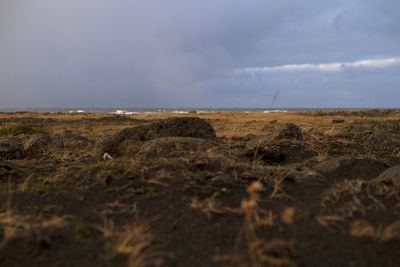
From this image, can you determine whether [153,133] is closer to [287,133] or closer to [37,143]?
[287,133]

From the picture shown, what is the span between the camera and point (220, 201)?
3.24 metres

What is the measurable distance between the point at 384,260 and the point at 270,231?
0.86 m

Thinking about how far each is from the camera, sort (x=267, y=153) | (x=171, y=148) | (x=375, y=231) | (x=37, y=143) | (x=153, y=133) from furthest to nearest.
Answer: (x=37, y=143) → (x=267, y=153) → (x=153, y=133) → (x=171, y=148) → (x=375, y=231)

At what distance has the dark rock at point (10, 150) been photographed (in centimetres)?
670

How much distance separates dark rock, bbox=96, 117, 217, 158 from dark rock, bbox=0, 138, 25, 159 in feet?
8.11

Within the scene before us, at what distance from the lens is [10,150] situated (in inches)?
269

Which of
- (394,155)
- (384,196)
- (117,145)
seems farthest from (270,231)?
(394,155)

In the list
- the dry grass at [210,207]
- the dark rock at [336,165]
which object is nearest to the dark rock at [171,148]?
the dry grass at [210,207]

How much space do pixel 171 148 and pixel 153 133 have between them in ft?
4.23

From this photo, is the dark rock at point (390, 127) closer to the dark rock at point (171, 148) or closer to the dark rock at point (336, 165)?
the dark rock at point (336, 165)

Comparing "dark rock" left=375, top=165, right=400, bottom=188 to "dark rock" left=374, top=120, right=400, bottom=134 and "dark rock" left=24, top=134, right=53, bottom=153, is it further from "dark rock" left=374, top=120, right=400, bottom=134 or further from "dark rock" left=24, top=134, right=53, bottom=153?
"dark rock" left=374, top=120, right=400, bottom=134

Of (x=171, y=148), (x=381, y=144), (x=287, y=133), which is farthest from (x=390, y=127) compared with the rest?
(x=171, y=148)

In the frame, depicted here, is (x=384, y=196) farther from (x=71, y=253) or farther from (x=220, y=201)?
(x=71, y=253)

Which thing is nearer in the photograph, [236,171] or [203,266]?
[203,266]
